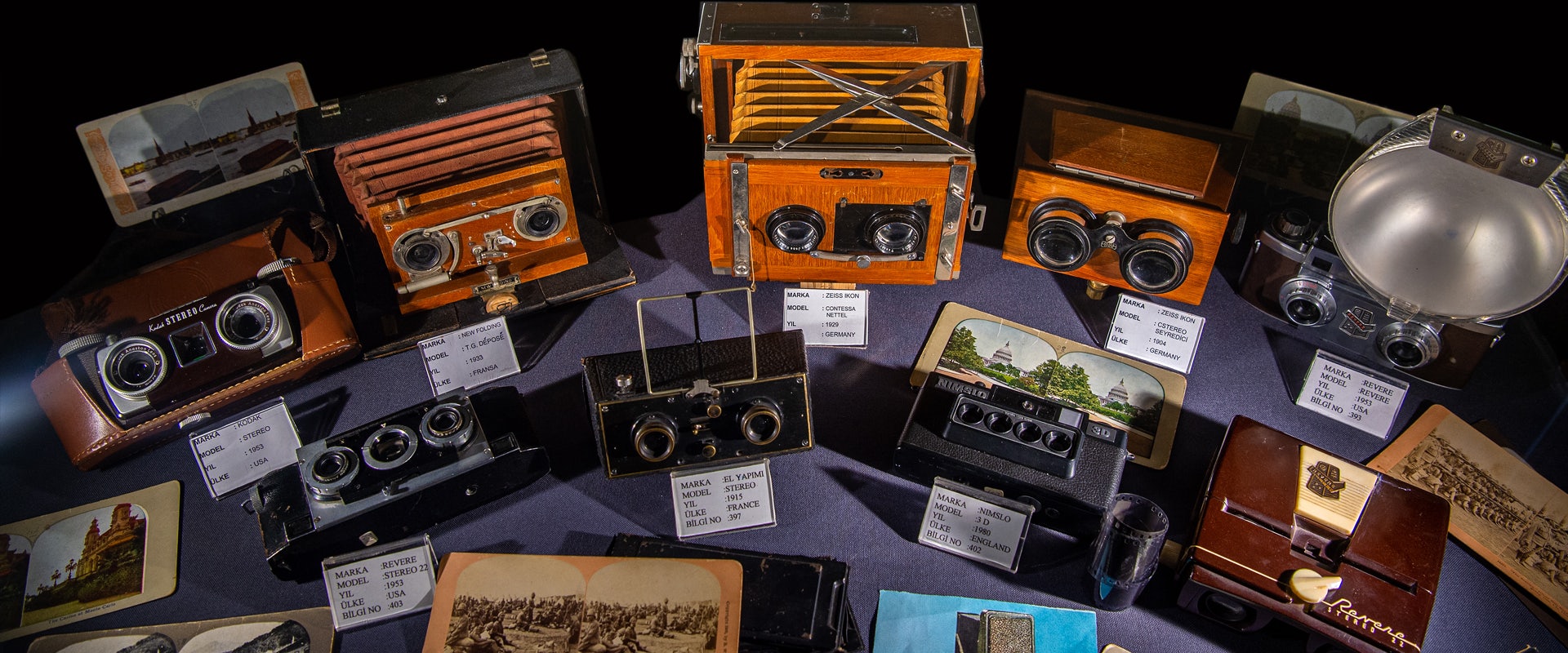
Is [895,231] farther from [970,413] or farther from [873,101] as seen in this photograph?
[970,413]

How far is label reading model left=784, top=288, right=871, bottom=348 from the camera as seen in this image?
314 cm

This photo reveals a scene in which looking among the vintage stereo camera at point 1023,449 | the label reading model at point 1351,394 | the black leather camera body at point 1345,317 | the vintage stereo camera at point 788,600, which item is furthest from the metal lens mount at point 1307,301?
the vintage stereo camera at point 788,600

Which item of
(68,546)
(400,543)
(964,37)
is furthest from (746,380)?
(68,546)

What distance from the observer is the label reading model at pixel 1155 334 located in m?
3.06

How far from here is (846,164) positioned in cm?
285

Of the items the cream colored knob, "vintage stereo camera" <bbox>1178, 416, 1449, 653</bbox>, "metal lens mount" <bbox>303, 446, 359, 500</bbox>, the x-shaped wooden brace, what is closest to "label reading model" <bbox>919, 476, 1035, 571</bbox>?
"vintage stereo camera" <bbox>1178, 416, 1449, 653</bbox>

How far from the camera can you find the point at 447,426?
2.63 meters

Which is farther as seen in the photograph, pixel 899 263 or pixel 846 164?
pixel 899 263

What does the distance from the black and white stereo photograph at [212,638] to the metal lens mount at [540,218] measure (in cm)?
118

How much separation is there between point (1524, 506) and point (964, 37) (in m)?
1.93

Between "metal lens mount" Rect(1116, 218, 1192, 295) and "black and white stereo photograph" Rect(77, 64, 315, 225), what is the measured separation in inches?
98.7

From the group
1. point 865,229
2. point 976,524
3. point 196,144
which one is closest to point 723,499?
point 976,524

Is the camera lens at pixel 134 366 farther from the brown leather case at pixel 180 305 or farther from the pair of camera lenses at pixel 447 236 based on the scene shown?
the pair of camera lenses at pixel 447 236

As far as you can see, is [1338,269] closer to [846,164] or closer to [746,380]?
[846,164]
